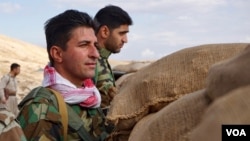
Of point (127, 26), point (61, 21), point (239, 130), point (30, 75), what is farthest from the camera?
point (30, 75)

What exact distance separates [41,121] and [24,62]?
73.7 ft

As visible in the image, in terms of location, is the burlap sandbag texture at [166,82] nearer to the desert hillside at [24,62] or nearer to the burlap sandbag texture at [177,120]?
the burlap sandbag texture at [177,120]

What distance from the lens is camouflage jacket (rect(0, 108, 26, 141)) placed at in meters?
2.14

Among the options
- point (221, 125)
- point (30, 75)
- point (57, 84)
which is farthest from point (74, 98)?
point (30, 75)

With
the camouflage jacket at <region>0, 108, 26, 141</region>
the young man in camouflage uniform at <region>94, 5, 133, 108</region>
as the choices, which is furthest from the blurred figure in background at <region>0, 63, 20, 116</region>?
the camouflage jacket at <region>0, 108, 26, 141</region>

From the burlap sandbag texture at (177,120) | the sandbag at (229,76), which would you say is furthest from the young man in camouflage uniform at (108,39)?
the sandbag at (229,76)

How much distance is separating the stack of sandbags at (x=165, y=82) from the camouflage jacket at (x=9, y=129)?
443 mm

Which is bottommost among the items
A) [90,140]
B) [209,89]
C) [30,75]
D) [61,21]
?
[30,75]

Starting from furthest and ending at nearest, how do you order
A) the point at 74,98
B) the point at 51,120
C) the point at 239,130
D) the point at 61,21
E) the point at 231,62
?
the point at 61,21 < the point at 74,98 < the point at 51,120 < the point at 231,62 < the point at 239,130

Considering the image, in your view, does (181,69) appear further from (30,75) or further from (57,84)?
(30,75)

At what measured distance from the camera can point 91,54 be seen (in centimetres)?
265

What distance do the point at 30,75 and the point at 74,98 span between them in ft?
62.6

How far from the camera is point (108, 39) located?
424 cm

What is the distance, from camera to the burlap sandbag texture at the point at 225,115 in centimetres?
112
